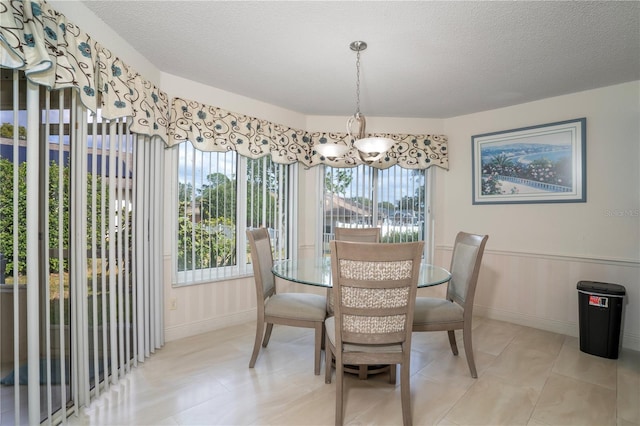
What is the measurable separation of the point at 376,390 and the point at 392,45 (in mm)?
2364

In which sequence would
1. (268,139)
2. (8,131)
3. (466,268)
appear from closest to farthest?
(8,131) → (466,268) → (268,139)

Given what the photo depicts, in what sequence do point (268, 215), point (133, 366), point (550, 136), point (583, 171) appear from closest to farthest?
point (133, 366) < point (583, 171) < point (550, 136) < point (268, 215)

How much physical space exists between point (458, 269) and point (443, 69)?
1.65 meters

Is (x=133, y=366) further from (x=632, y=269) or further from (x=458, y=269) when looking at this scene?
(x=632, y=269)

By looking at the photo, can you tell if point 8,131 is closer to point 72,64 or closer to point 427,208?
point 72,64

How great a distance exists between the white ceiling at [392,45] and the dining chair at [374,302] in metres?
1.41

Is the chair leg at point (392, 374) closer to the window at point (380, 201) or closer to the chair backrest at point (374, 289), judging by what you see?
the chair backrest at point (374, 289)

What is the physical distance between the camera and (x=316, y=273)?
7.40 ft

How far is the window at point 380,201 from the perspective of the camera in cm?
386

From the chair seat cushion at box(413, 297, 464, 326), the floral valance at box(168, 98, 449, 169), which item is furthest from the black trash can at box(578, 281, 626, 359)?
the floral valance at box(168, 98, 449, 169)

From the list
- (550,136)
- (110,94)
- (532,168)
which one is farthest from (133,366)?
(550,136)

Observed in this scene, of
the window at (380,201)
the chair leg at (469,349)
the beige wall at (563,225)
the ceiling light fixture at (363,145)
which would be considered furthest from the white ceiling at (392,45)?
the chair leg at (469,349)

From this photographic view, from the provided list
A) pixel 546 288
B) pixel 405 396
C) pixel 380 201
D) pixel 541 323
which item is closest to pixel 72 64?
pixel 405 396

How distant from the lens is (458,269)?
8.12 feet
